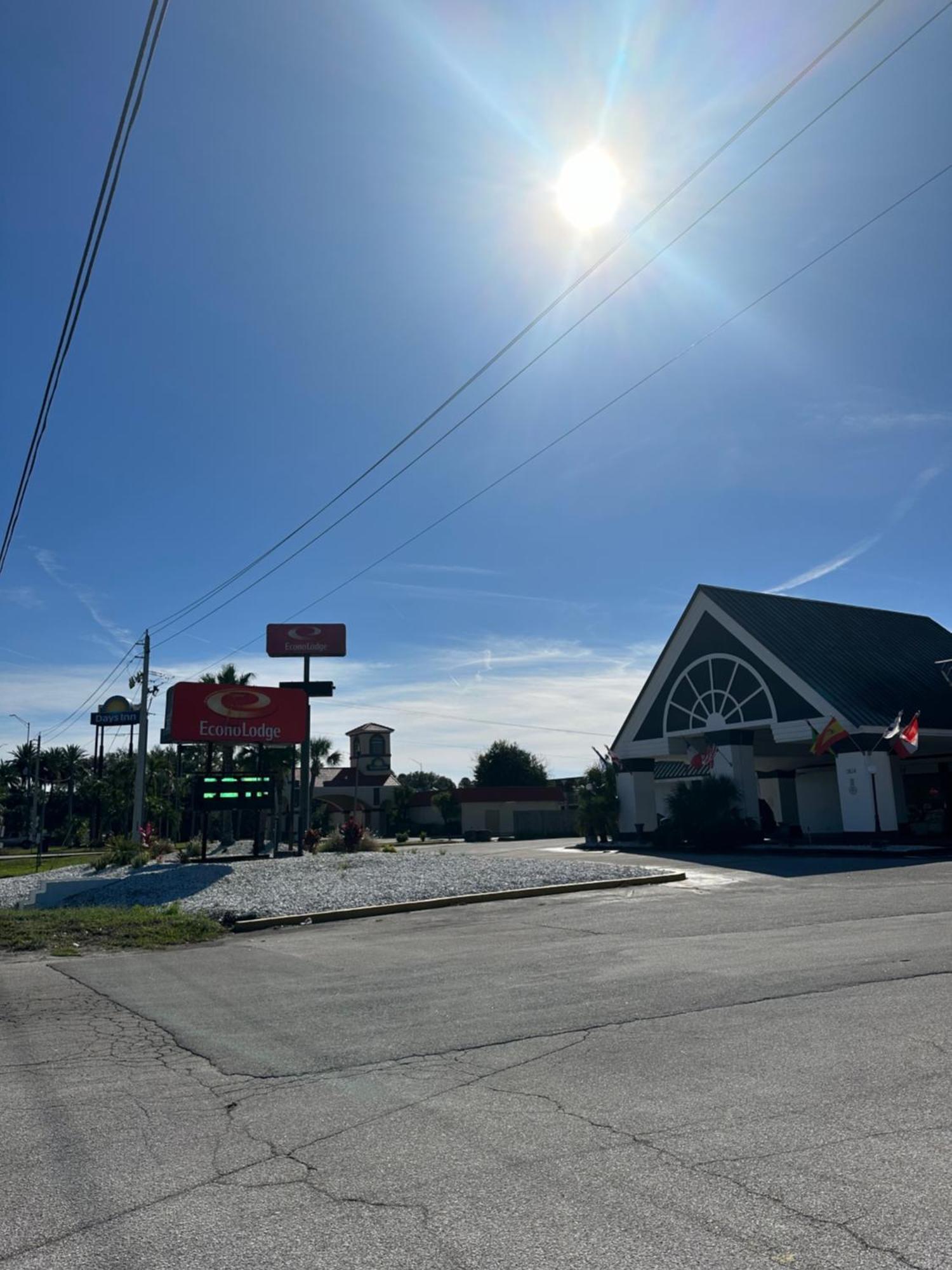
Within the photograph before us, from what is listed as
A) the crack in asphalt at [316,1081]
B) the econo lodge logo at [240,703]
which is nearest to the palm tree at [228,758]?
the econo lodge logo at [240,703]

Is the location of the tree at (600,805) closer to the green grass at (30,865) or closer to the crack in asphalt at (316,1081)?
the green grass at (30,865)

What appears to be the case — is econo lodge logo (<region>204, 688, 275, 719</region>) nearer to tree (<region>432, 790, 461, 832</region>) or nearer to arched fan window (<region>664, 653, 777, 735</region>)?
arched fan window (<region>664, 653, 777, 735</region>)

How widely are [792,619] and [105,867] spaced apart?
26.7m

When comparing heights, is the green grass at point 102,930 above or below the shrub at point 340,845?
below

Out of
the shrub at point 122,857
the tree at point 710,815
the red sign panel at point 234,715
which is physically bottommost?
the shrub at point 122,857

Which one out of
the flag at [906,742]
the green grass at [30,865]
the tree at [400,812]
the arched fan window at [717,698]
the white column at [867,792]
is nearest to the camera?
the flag at [906,742]

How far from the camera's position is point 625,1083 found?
618cm

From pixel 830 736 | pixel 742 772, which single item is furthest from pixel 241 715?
pixel 830 736

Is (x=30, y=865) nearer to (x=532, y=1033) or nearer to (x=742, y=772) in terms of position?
(x=742, y=772)

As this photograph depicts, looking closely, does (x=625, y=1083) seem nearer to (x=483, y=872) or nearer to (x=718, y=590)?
(x=483, y=872)

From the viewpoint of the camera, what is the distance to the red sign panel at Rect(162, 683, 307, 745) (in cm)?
3250

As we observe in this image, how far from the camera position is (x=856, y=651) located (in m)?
37.2

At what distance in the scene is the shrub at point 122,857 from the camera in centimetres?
3120

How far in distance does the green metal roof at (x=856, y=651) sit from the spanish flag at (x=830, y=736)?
2.21 ft
